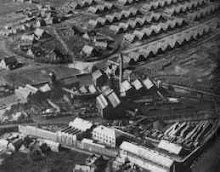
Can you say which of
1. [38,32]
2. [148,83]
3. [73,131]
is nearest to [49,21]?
[38,32]

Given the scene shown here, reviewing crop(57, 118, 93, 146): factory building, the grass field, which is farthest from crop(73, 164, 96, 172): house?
crop(57, 118, 93, 146): factory building

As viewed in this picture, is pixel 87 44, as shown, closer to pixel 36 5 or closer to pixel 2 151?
pixel 36 5

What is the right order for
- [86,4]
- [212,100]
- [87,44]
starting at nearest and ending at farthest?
1. [212,100]
2. [87,44]
3. [86,4]

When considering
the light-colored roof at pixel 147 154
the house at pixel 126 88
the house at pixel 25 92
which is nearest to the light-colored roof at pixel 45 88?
the house at pixel 25 92

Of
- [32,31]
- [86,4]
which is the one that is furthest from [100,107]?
[86,4]

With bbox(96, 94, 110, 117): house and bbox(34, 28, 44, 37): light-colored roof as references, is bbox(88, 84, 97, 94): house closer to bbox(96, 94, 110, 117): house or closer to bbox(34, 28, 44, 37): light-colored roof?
bbox(96, 94, 110, 117): house

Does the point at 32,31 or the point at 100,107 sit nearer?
the point at 100,107

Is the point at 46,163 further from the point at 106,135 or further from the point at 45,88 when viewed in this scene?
the point at 45,88
